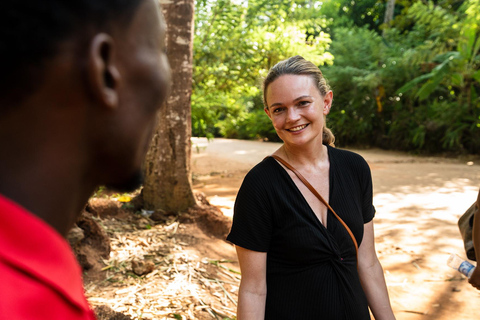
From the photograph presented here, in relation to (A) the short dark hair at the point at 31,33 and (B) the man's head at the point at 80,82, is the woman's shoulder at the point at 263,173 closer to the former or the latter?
(B) the man's head at the point at 80,82

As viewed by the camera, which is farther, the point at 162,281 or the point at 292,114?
the point at 162,281

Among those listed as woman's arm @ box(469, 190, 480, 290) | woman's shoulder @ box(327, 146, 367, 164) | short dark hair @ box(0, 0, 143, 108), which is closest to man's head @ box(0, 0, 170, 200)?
short dark hair @ box(0, 0, 143, 108)

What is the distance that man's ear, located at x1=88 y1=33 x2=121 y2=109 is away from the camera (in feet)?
1.98

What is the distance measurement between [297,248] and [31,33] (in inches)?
65.0

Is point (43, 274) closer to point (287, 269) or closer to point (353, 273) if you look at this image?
point (287, 269)

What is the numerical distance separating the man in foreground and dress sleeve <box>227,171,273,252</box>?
139cm

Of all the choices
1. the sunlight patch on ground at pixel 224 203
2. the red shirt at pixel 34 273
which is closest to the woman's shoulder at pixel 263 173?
the red shirt at pixel 34 273

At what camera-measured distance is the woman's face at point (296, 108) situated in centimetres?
223

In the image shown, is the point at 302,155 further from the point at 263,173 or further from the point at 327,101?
the point at 327,101

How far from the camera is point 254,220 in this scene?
80.3 inches

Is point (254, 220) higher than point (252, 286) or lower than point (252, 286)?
higher

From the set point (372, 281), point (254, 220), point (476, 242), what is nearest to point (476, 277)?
point (476, 242)

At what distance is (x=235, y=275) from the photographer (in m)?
4.01

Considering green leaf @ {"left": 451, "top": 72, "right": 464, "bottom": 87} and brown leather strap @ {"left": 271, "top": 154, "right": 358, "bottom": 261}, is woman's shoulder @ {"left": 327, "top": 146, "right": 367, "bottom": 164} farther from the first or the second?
green leaf @ {"left": 451, "top": 72, "right": 464, "bottom": 87}
